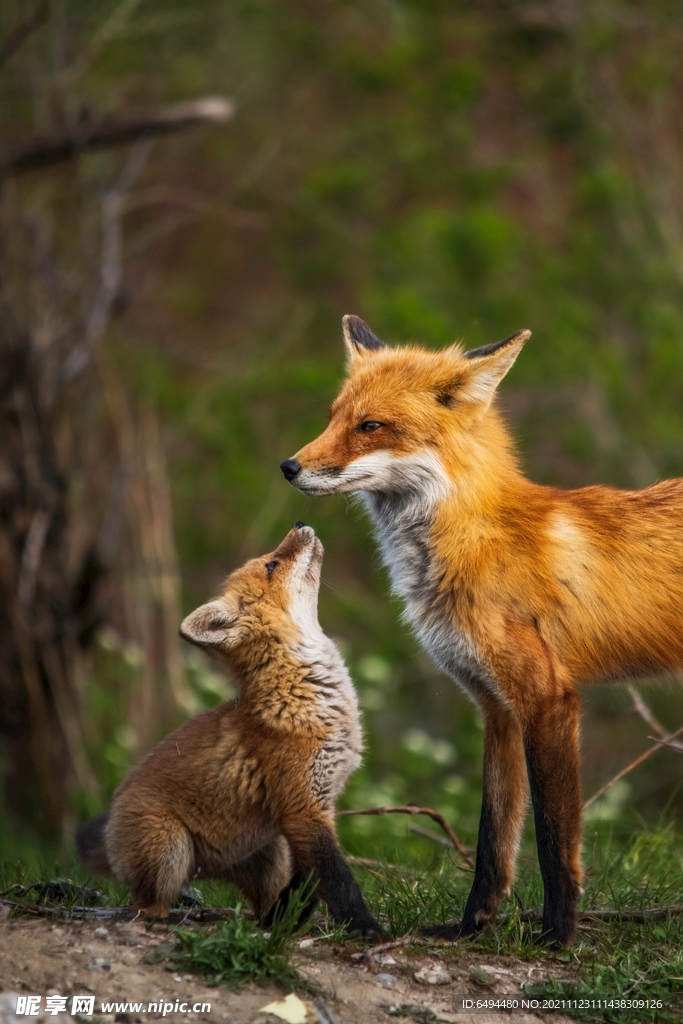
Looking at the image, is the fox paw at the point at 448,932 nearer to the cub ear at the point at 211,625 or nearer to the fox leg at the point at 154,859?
the fox leg at the point at 154,859

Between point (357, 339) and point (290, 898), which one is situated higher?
point (357, 339)

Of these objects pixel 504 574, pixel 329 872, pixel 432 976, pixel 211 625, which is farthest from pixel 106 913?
pixel 504 574

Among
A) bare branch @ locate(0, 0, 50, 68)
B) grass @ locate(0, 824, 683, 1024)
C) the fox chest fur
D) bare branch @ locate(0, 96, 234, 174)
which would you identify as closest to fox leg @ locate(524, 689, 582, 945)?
grass @ locate(0, 824, 683, 1024)

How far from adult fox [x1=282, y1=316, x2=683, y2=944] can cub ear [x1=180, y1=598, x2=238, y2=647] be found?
603 millimetres

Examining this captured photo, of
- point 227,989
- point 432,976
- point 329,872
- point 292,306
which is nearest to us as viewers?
point 227,989

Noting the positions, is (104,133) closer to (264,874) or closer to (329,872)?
(264,874)

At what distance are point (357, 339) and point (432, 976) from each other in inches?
117

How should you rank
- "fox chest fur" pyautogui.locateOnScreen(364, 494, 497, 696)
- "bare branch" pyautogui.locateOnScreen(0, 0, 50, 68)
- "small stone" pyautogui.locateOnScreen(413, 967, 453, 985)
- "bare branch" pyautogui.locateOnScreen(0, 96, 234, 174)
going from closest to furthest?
"small stone" pyautogui.locateOnScreen(413, 967, 453, 985)
"fox chest fur" pyautogui.locateOnScreen(364, 494, 497, 696)
"bare branch" pyautogui.locateOnScreen(0, 0, 50, 68)
"bare branch" pyautogui.locateOnScreen(0, 96, 234, 174)

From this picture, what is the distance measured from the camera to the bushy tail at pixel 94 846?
4527mm

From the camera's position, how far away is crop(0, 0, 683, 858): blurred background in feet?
26.5

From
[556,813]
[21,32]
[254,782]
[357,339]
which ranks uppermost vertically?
[21,32]

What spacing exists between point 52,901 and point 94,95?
744 cm

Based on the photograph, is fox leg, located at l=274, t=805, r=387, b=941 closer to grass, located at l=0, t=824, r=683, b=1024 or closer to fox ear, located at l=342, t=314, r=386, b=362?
grass, located at l=0, t=824, r=683, b=1024

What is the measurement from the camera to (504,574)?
14.2 ft
